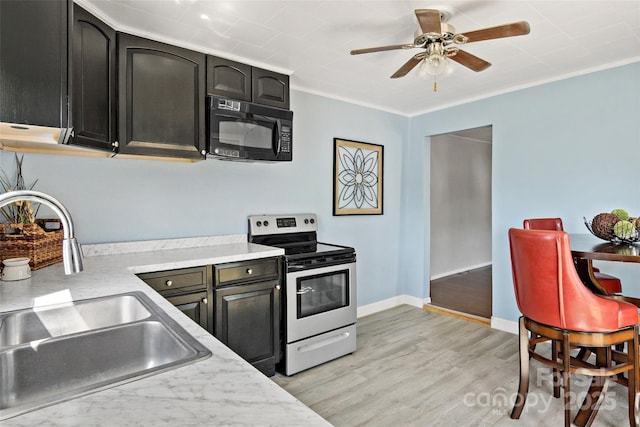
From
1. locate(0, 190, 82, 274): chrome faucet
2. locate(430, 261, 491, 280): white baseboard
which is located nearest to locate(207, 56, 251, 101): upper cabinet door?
locate(0, 190, 82, 274): chrome faucet

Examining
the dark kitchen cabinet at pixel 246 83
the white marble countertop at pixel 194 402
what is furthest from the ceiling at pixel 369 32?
the white marble countertop at pixel 194 402

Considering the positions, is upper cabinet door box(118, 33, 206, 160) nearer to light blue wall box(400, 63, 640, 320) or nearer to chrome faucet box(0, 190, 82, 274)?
chrome faucet box(0, 190, 82, 274)

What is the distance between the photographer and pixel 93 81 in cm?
189

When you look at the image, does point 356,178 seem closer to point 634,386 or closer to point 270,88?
point 270,88

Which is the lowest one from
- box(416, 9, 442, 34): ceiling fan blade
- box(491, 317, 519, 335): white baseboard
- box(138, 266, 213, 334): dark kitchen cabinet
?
box(491, 317, 519, 335): white baseboard

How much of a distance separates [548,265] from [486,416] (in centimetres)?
99

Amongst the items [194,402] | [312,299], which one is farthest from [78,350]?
[312,299]

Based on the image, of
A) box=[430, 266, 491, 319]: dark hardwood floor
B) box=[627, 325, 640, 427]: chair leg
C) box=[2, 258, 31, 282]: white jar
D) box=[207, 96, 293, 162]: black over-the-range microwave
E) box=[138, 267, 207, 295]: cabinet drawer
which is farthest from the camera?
box=[430, 266, 491, 319]: dark hardwood floor

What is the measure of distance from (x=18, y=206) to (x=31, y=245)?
34 centimetres

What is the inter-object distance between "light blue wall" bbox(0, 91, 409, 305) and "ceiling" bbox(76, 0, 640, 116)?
0.64 metres

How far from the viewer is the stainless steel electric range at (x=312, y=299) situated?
255 centimetres

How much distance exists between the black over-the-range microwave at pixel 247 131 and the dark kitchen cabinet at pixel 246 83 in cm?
9

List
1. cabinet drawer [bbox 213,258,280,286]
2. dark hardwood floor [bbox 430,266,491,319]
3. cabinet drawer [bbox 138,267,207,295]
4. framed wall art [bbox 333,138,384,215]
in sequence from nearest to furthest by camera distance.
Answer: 1. cabinet drawer [bbox 138,267,207,295]
2. cabinet drawer [bbox 213,258,280,286]
3. framed wall art [bbox 333,138,384,215]
4. dark hardwood floor [bbox 430,266,491,319]

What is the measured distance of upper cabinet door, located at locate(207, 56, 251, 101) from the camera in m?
2.44
